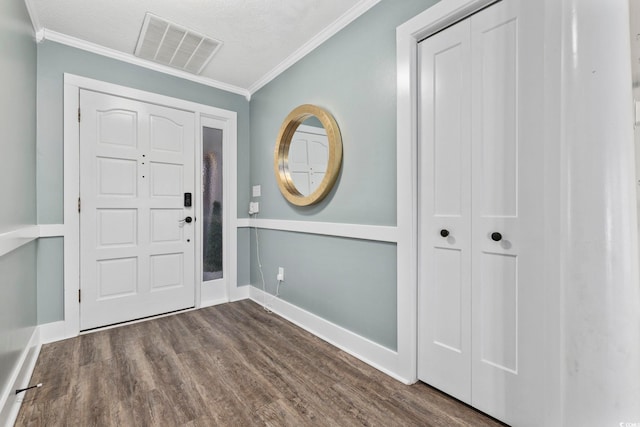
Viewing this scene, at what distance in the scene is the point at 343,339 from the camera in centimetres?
211

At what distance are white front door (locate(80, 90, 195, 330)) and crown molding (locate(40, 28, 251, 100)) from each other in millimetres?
354

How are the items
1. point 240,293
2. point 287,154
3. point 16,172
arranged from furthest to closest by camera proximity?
point 240,293
point 287,154
point 16,172

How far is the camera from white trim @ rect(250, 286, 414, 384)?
1789mm

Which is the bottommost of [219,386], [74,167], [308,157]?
[219,386]

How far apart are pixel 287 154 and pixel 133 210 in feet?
4.98

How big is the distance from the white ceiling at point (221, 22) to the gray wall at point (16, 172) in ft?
0.82

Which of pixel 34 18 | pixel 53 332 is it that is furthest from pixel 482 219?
pixel 34 18

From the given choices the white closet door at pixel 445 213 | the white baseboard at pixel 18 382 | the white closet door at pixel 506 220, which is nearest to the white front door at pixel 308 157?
the white closet door at pixel 445 213

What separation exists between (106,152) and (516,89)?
3.02m

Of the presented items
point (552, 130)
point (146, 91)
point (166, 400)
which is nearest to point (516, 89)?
point (552, 130)

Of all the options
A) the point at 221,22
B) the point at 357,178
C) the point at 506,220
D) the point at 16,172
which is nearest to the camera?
the point at 506,220

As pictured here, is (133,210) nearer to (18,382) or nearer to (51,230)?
(51,230)

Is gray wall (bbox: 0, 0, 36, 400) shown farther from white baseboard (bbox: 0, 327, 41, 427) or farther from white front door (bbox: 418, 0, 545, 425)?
white front door (bbox: 418, 0, 545, 425)

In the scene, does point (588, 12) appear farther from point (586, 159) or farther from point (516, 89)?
point (586, 159)
